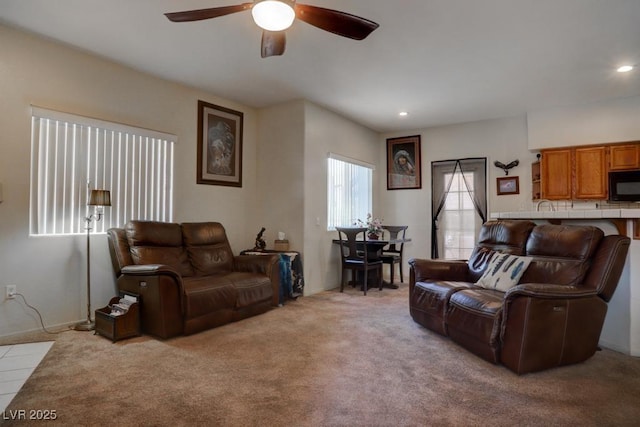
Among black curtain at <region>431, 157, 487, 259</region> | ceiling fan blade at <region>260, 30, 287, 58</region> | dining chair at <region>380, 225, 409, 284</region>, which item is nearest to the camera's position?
ceiling fan blade at <region>260, 30, 287, 58</region>

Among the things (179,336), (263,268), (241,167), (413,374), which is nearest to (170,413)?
(179,336)

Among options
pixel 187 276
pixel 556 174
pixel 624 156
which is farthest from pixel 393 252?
pixel 624 156

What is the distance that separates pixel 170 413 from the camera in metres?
1.90

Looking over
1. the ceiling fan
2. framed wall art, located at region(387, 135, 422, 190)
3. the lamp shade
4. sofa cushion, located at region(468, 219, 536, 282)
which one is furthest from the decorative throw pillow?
the lamp shade

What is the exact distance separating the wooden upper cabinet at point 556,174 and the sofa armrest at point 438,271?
103 inches

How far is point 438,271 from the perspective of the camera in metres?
3.57

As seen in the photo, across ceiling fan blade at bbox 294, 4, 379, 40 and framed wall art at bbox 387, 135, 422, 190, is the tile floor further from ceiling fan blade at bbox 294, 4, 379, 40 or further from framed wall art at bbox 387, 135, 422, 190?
framed wall art at bbox 387, 135, 422, 190

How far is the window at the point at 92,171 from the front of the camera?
3.24 meters

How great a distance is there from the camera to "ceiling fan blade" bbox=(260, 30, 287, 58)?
8.11 ft

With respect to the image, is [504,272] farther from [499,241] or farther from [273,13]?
[273,13]

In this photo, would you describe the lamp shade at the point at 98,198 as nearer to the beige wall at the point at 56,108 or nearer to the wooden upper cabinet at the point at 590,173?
the beige wall at the point at 56,108

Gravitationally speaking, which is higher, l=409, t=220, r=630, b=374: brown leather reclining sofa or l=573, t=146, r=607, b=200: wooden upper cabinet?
l=573, t=146, r=607, b=200: wooden upper cabinet

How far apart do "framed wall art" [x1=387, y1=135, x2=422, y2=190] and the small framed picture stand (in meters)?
1.31

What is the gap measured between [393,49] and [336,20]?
140 cm
